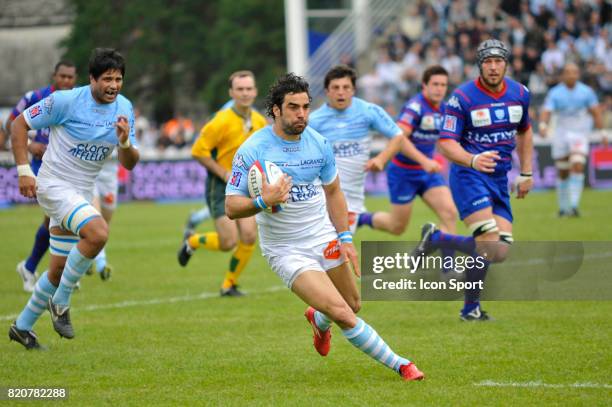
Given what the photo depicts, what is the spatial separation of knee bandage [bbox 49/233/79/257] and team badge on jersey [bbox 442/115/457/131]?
11.0ft

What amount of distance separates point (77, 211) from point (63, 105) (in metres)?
0.86

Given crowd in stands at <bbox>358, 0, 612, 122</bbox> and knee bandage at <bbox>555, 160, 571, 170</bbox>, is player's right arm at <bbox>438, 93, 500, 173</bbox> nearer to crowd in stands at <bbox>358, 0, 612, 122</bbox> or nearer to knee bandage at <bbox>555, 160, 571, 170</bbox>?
knee bandage at <bbox>555, 160, 571, 170</bbox>

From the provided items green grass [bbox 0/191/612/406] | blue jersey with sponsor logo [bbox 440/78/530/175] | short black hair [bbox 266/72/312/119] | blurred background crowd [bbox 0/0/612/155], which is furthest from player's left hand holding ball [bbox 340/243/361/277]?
blurred background crowd [bbox 0/0/612/155]

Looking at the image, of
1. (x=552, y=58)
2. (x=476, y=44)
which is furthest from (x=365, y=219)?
(x=476, y=44)

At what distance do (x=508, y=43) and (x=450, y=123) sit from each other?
18809 millimetres

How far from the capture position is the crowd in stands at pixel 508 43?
26281 millimetres

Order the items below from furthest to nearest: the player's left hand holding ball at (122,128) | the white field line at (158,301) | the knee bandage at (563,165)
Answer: the knee bandage at (563,165), the white field line at (158,301), the player's left hand holding ball at (122,128)

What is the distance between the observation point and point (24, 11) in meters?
53.6

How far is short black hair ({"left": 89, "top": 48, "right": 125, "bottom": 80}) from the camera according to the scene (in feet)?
27.9

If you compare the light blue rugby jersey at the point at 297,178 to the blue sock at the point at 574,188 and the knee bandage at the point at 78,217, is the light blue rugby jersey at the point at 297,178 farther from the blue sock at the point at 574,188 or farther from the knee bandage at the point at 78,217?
the blue sock at the point at 574,188

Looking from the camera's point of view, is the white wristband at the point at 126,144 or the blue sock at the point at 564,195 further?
the blue sock at the point at 564,195

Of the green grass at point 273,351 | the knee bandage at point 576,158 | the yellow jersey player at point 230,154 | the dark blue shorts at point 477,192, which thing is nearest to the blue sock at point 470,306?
the green grass at point 273,351

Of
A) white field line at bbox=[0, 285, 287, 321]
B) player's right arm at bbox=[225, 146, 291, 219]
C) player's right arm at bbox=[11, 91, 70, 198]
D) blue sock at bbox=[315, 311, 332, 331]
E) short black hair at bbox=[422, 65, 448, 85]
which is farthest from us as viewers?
short black hair at bbox=[422, 65, 448, 85]

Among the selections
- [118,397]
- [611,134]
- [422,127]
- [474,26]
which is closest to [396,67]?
[474,26]
